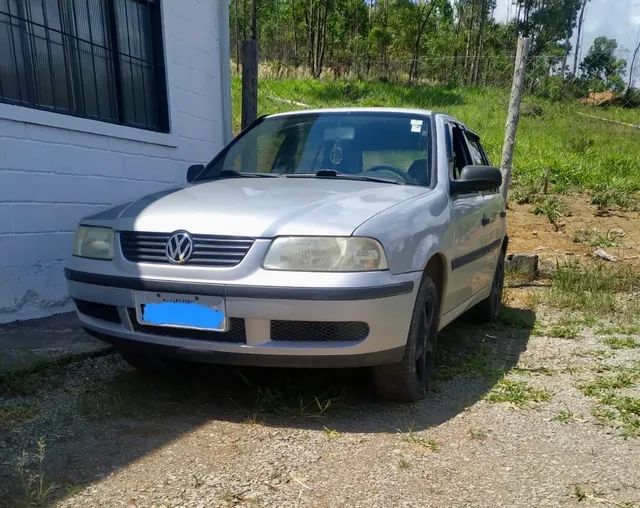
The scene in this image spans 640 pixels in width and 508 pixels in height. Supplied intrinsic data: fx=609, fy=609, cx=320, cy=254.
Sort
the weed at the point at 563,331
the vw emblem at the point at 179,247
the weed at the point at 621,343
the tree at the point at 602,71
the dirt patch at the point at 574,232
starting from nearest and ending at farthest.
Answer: the vw emblem at the point at 179,247, the weed at the point at 621,343, the weed at the point at 563,331, the dirt patch at the point at 574,232, the tree at the point at 602,71

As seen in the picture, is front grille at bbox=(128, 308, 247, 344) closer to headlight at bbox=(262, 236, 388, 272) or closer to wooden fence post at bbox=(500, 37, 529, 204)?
headlight at bbox=(262, 236, 388, 272)

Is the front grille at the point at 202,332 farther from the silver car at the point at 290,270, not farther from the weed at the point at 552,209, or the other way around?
the weed at the point at 552,209

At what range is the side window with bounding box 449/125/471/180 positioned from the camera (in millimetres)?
3938

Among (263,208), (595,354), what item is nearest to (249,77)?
(263,208)

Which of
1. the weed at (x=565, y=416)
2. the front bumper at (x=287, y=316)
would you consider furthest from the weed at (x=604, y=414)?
the front bumper at (x=287, y=316)

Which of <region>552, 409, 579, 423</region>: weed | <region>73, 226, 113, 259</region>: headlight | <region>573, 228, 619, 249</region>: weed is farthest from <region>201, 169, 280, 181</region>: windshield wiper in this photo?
<region>573, 228, 619, 249</region>: weed

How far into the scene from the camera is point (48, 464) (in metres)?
2.44

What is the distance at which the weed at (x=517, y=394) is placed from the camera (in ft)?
10.7

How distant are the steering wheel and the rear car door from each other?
1.04ft

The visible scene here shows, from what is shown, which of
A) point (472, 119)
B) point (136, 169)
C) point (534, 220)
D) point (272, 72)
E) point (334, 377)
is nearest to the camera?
point (334, 377)

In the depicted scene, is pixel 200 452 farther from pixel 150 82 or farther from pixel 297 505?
pixel 150 82

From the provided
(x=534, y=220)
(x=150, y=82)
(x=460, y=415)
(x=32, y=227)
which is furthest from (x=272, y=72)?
(x=460, y=415)

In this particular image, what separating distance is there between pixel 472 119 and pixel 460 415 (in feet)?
50.3

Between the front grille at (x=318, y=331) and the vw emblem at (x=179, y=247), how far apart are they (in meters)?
0.49
